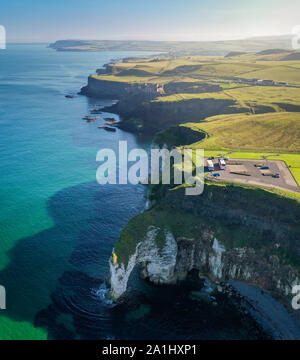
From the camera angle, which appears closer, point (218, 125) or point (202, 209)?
point (202, 209)

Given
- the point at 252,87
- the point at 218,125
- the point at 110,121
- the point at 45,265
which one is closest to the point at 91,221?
the point at 45,265

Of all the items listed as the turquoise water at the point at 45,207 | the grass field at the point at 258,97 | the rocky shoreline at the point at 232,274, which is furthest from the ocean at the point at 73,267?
the grass field at the point at 258,97

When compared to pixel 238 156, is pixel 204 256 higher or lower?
lower

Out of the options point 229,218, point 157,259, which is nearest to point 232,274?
point 229,218

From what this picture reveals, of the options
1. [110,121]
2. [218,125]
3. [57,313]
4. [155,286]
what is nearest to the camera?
[57,313]

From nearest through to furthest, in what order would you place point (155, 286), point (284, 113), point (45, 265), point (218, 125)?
1. point (155, 286)
2. point (45, 265)
3. point (218, 125)
4. point (284, 113)

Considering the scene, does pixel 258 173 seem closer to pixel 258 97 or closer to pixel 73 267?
pixel 73 267
